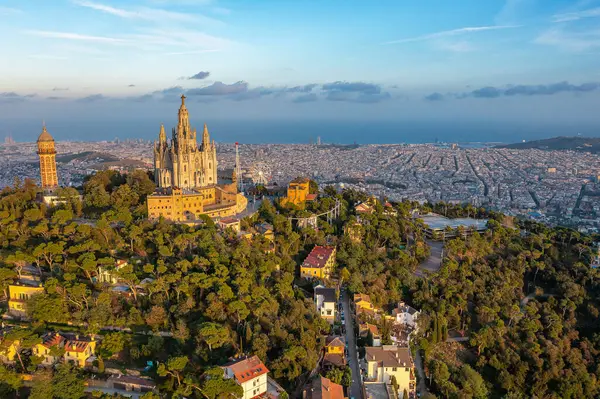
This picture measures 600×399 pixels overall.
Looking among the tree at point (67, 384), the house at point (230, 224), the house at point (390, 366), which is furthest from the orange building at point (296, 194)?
the tree at point (67, 384)

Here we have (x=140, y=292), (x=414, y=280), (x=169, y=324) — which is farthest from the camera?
(x=414, y=280)

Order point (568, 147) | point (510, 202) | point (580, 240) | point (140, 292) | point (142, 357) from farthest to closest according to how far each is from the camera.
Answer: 1. point (568, 147)
2. point (510, 202)
3. point (580, 240)
4. point (140, 292)
5. point (142, 357)

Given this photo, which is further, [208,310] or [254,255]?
[254,255]

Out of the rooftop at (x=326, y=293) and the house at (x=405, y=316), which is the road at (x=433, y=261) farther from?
the rooftop at (x=326, y=293)

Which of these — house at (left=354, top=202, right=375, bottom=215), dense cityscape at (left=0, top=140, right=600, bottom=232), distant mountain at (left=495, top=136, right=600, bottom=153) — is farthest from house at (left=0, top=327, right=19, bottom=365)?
distant mountain at (left=495, top=136, right=600, bottom=153)

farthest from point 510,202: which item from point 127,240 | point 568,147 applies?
point 568,147

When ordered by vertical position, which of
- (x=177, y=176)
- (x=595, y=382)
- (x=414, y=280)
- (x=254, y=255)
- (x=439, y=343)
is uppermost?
(x=177, y=176)

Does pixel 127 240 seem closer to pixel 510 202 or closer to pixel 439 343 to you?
pixel 439 343

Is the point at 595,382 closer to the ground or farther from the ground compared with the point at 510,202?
closer to the ground
